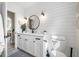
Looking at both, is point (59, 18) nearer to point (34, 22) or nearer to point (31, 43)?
point (34, 22)

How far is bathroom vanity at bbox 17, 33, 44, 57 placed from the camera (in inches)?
62.0

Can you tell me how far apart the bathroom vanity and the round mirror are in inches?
5.1

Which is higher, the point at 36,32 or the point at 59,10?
the point at 59,10

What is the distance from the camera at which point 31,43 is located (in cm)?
162

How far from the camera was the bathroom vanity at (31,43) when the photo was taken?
158 cm

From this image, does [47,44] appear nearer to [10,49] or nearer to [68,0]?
[10,49]

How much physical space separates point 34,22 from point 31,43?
339 mm

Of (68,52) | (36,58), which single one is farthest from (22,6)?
(68,52)

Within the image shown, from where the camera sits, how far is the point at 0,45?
1605 millimetres

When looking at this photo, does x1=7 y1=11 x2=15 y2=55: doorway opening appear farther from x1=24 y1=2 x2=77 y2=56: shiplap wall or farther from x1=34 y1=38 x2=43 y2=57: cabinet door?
x1=34 y1=38 x2=43 y2=57: cabinet door

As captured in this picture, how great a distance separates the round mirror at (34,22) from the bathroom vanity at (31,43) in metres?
0.13

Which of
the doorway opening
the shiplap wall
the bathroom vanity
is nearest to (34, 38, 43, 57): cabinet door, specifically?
the bathroom vanity

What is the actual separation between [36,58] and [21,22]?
604 mm

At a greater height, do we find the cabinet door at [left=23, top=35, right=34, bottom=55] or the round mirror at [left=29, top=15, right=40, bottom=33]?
the round mirror at [left=29, top=15, right=40, bottom=33]
